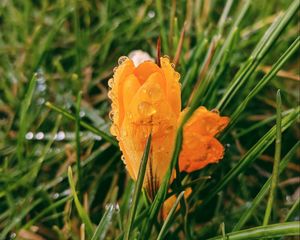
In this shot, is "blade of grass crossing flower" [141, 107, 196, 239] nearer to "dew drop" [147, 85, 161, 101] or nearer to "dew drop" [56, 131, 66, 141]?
"dew drop" [147, 85, 161, 101]

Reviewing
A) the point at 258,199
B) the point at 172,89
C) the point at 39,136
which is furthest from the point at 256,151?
the point at 39,136

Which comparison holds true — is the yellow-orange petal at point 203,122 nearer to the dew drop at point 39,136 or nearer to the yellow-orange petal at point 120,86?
the yellow-orange petal at point 120,86

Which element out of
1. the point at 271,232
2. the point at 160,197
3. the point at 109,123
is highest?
the point at 109,123

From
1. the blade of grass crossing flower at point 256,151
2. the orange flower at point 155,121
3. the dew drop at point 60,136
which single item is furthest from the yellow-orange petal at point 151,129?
the dew drop at point 60,136

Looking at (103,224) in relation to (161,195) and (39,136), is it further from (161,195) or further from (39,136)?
(39,136)

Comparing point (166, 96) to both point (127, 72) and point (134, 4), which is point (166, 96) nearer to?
point (127, 72)

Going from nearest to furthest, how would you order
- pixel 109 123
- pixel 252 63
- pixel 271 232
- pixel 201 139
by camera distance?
pixel 271 232 < pixel 201 139 < pixel 252 63 < pixel 109 123
